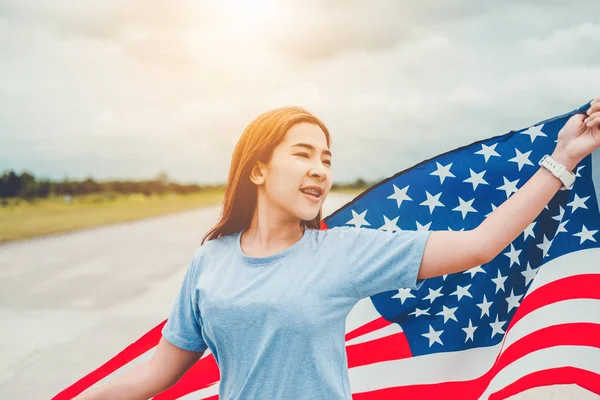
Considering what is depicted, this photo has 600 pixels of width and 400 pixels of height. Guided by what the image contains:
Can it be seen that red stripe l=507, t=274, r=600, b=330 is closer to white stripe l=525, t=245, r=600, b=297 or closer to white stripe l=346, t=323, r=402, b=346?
white stripe l=525, t=245, r=600, b=297

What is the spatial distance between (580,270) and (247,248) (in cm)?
157

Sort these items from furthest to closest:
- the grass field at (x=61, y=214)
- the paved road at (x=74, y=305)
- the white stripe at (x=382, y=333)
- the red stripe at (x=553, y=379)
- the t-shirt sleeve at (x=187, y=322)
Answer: the grass field at (x=61, y=214) → the paved road at (x=74, y=305) → the white stripe at (x=382, y=333) → the red stripe at (x=553, y=379) → the t-shirt sleeve at (x=187, y=322)

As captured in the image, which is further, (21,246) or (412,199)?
(21,246)

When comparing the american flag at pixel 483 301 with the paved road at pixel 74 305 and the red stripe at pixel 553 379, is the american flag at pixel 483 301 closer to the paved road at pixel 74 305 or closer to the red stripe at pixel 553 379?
the red stripe at pixel 553 379

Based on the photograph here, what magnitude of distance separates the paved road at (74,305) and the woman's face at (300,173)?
1.37 m

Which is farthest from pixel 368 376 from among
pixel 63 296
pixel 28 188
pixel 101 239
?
pixel 28 188

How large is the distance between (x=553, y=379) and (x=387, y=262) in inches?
51.4

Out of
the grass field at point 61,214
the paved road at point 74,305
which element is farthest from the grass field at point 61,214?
the paved road at point 74,305

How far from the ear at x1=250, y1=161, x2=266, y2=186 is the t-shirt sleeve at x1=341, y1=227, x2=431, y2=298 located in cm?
42

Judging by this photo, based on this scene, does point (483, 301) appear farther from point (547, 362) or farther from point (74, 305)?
point (74, 305)

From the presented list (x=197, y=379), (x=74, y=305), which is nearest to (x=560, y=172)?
(x=197, y=379)

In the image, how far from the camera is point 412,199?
2.70 meters

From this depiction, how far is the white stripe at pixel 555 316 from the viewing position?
2562mm

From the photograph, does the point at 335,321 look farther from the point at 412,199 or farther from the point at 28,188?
the point at 28,188
